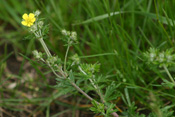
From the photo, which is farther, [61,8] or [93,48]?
[61,8]

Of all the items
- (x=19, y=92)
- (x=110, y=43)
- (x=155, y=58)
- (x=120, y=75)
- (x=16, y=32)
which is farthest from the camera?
(x=16, y=32)

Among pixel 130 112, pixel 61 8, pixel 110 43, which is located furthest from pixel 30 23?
pixel 61 8

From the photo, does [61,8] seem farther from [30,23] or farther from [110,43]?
[30,23]

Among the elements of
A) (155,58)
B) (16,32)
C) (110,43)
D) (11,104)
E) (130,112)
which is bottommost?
(130,112)

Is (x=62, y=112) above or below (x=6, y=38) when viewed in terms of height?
below

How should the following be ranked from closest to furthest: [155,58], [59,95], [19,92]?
1. [155,58]
2. [59,95]
3. [19,92]

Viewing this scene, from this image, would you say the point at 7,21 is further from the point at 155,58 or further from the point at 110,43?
the point at 155,58
